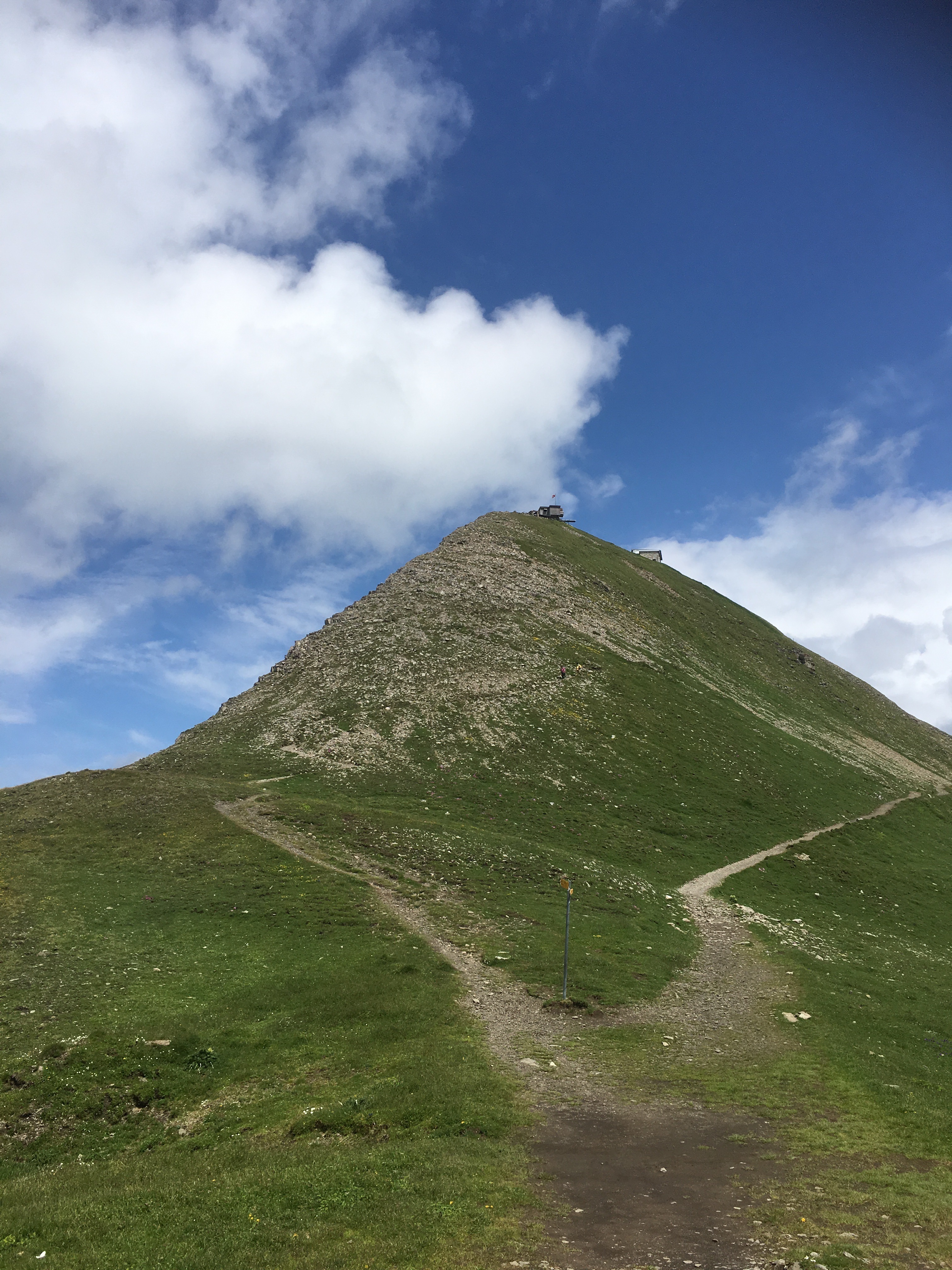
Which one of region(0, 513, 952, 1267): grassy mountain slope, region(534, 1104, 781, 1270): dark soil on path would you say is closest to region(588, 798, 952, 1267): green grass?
region(0, 513, 952, 1267): grassy mountain slope

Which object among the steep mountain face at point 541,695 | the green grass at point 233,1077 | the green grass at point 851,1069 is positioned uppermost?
the steep mountain face at point 541,695

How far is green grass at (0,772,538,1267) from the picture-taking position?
49.6ft

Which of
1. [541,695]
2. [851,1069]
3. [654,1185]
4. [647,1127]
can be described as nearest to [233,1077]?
[647,1127]

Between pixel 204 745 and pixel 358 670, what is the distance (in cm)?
1932

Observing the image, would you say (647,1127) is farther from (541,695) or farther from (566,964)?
(541,695)

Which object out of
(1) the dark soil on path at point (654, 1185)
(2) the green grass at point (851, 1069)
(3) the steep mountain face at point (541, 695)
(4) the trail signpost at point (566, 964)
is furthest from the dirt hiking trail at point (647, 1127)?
(3) the steep mountain face at point (541, 695)

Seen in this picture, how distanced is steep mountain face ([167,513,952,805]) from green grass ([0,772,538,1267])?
2439 cm

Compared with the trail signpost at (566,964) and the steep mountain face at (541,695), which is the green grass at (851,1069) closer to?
the trail signpost at (566,964)

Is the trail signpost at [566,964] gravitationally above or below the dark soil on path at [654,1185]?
above

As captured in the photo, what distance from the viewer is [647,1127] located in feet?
67.8

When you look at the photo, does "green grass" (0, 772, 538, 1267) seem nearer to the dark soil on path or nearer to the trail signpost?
the dark soil on path

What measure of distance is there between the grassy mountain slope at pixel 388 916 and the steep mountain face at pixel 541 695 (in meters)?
0.53

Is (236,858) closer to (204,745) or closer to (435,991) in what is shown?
(435,991)

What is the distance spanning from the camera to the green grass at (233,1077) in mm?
15125
